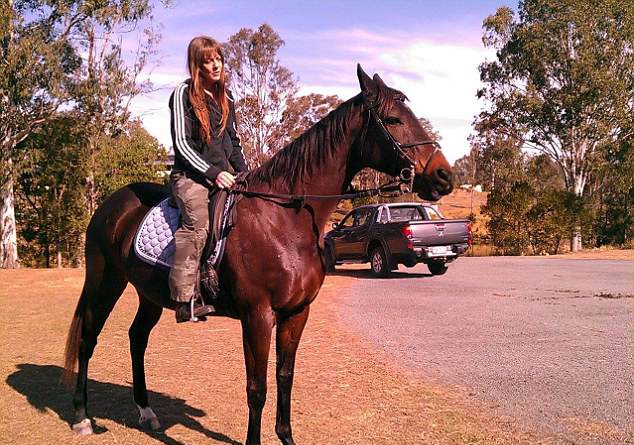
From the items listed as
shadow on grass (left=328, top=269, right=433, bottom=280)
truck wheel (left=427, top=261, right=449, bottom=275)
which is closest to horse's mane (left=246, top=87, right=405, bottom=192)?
shadow on grass (left=328, top=269, right=433, bottom=280)

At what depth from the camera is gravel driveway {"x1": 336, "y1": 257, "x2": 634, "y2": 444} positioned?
4.81m

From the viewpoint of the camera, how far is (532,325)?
870cm

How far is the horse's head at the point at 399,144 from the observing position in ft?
11.2

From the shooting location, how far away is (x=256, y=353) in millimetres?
3619

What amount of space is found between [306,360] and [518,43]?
28.9 metres

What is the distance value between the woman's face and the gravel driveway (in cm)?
377

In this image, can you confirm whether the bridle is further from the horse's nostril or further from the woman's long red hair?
the woman's long red hair

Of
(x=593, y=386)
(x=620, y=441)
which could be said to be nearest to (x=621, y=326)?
(x=593, y=386)

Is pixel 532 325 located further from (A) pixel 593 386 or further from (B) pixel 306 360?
(B) pixel 306 360

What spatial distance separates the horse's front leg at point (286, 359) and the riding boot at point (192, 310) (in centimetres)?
53

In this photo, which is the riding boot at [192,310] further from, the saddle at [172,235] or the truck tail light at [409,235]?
the truck tail light at [409,235]

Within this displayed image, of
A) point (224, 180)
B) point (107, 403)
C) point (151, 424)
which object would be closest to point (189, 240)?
point (224, 180)

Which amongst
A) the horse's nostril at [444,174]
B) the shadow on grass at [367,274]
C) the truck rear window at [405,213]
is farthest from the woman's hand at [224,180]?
the truck rear window at [405,213]

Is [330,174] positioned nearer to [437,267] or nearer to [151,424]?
[151,424]
